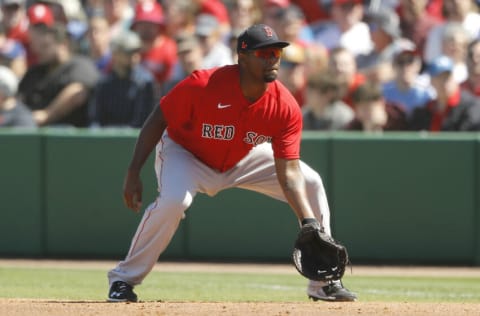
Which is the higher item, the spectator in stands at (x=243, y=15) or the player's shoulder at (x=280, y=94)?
the spectator in stands at (x=243, y=15)

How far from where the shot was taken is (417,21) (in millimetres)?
11750

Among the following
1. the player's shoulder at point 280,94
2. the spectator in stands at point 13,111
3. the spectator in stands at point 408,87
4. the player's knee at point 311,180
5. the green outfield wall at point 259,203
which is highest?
the player's shoulder at point 280,94

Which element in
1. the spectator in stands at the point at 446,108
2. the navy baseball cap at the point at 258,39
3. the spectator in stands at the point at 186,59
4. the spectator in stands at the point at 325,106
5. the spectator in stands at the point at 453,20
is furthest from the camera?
the spectator in stands at the point at 453,20

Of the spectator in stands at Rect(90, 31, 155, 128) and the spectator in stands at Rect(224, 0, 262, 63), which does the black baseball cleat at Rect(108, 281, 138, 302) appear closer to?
the spectator in stands at Rect(90, 31, 155, 128)

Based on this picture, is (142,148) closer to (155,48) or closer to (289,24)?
(289,24)

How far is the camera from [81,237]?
36.2 ft

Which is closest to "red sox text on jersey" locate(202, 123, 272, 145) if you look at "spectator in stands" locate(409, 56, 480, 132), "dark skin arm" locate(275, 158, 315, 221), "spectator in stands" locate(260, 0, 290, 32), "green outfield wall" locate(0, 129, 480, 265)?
"dark skin arm" locate(275, 158, 315, 221)

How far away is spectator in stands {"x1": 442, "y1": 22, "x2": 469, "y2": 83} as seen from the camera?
432 inches

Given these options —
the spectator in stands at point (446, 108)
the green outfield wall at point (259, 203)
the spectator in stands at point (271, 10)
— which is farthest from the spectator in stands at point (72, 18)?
the spectator in stands at point (446, 108)

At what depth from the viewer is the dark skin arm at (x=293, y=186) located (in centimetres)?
652

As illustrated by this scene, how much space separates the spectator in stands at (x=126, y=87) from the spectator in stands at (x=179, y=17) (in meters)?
1.17

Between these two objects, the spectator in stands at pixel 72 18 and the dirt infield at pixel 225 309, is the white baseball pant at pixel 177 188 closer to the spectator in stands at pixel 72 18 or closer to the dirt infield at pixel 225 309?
the dirt infield at pixel 225 309

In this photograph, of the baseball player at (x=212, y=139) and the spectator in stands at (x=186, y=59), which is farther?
the spectator in stands at (x=186, y=59)

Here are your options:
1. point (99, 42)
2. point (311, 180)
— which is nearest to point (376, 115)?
point (99, 42)
